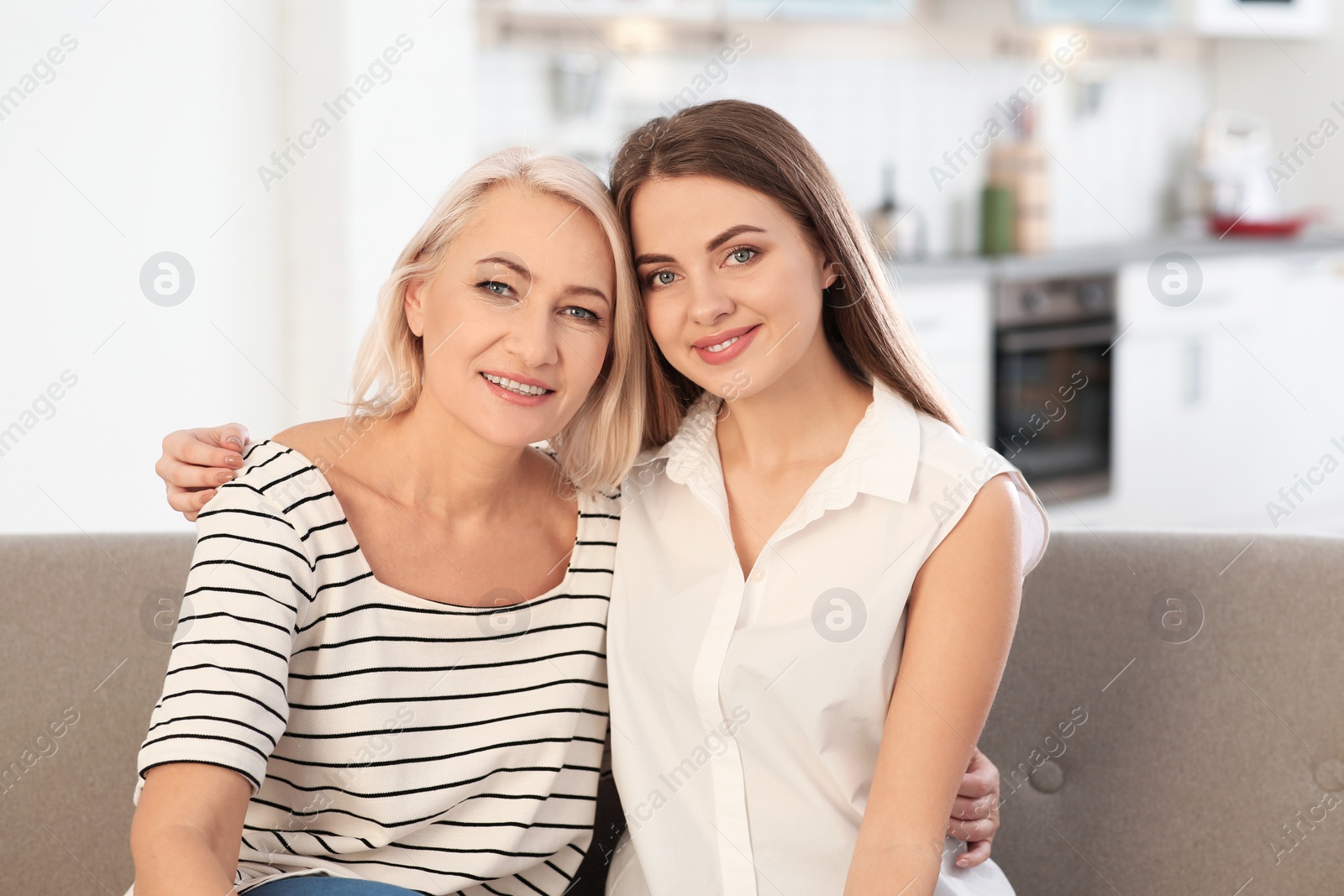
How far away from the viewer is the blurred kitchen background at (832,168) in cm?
216

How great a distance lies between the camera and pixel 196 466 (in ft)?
4.19

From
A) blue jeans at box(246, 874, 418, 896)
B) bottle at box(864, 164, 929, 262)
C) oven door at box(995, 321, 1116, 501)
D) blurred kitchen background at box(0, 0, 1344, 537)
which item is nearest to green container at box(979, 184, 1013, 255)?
blurred kitchen background at box(0, 0, 1344, 537)

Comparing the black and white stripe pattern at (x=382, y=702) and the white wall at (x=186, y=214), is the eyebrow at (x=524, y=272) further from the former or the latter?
the white wall at (x=186, y=214)

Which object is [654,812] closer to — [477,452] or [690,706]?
[690,706]

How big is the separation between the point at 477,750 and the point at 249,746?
0.85ft

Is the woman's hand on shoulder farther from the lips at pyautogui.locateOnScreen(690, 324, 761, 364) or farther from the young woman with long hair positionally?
the lips at pyautogui.locateOnScreen(690, 324, 761, 364)

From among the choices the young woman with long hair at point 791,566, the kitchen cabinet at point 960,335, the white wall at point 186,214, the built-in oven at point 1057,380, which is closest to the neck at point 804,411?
the young woman with long hair at point 791,566

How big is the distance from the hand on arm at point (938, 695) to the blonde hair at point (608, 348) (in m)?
0.41

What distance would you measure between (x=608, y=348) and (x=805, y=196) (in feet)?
0.93

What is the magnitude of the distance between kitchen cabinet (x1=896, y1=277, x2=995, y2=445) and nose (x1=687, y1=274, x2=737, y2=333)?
7.84ft

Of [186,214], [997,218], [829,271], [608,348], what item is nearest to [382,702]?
[608,348]

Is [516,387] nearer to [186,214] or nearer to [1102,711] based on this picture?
[1102,711]

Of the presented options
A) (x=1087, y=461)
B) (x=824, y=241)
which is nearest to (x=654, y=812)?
(x=824, y=241)

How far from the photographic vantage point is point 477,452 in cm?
136
